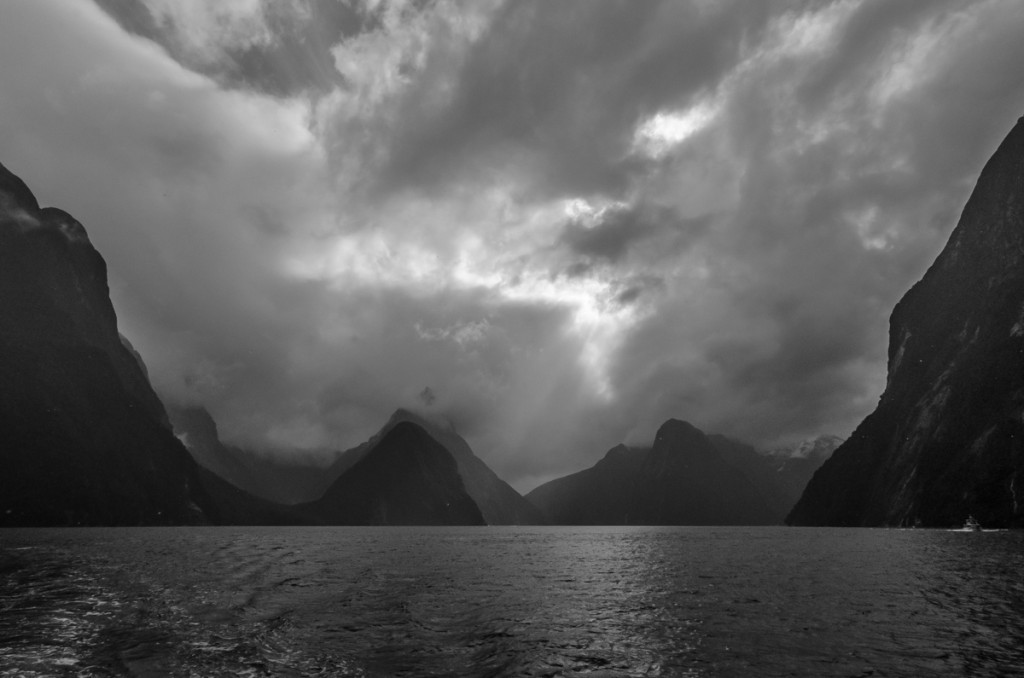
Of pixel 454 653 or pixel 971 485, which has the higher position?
pixel 971 485

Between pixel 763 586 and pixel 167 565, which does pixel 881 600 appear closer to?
pixel 763 586

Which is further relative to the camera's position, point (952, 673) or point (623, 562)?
point (623, 562)

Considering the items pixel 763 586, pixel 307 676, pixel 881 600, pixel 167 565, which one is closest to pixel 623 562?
pixel 763 586

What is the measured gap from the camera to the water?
24.8 m

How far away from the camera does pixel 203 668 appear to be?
77.6 ft

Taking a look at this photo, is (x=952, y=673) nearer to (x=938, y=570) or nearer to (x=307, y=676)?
(x=307, y=676)

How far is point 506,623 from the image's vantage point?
115 ft

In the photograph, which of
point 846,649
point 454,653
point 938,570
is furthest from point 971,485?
point 454,653

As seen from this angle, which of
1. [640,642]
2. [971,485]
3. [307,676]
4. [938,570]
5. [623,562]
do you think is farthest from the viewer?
[971,485]

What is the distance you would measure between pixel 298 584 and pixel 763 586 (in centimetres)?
4042

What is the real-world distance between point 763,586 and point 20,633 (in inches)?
2029

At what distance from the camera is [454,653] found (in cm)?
2736

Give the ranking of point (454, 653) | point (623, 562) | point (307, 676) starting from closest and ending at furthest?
1. point (307, 676)
2. point (454, 653)
3. point (623, 562)

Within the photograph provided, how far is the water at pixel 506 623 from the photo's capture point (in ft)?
81.2
